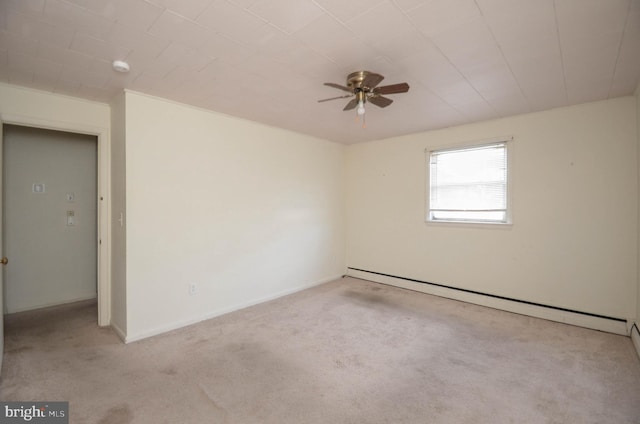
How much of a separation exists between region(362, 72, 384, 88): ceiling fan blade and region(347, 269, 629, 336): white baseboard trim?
10.7 feet

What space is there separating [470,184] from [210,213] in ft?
11.6

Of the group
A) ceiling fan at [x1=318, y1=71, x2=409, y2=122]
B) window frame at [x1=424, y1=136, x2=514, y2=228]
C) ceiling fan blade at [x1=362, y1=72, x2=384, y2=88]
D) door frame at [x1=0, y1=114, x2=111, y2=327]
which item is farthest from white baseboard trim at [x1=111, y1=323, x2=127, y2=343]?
window frame at [x1=424, y1=136, x2=514, y2=228]

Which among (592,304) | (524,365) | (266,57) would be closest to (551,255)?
(592,304)

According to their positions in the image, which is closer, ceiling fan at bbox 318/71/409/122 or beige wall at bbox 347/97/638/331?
ceiling fan at bbox 318/71/409/122

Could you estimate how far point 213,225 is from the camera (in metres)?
3.55

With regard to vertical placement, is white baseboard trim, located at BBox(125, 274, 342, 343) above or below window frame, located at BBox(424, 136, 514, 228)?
below

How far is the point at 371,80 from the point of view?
88.9 inches

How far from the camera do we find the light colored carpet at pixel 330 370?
6.32 feet

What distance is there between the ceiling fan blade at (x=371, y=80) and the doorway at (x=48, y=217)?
4011 millimetres

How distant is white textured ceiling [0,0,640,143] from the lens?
5.59 feet

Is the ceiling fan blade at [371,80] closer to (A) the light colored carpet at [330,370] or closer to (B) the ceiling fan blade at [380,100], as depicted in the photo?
(B) the ceiling fan blade at [380,100]

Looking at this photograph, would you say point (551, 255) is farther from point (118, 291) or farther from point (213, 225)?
point (118, 291)

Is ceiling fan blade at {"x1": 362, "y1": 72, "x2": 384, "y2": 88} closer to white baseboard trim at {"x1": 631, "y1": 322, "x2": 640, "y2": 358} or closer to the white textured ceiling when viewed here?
the white textured ceiling

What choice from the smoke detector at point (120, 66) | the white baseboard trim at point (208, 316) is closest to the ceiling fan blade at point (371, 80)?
the smoke detector at point (120, 66)
